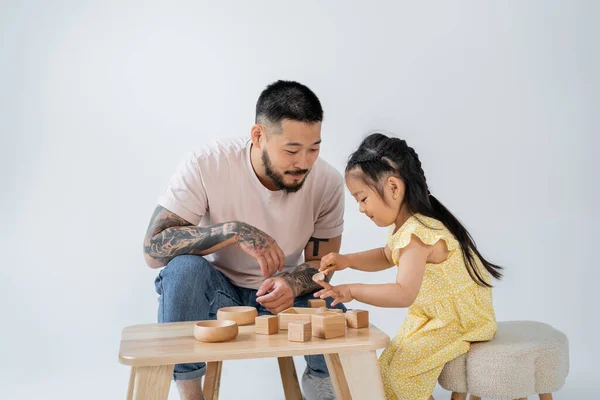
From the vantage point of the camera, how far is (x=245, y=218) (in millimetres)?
2748

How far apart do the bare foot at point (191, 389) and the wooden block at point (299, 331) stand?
2.27 ft

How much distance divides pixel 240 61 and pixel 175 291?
1.99 m

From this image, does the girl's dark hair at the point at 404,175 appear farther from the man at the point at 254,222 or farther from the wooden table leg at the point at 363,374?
the wooden table leg at the point at 363,374

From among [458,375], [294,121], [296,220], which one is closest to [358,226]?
[296,220]

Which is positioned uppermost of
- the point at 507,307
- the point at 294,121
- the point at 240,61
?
the point at 240,61

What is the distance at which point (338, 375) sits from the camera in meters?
2.01

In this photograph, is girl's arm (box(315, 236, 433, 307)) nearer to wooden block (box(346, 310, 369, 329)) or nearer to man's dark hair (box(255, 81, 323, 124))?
wooden block (box(346, 310, 369, 329))

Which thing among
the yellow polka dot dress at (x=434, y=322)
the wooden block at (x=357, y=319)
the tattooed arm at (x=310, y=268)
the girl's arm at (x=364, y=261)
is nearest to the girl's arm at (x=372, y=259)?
the girl's arm at (x=364, y=261)

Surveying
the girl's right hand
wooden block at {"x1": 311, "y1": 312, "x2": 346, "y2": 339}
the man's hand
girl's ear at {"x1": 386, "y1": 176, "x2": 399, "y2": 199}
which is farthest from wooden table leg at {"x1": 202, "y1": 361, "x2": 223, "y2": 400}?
girl's ear at {"x1": 386, "y1": 176, "x2": 399, "y2": 199}

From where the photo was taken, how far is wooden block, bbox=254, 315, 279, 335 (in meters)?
1.96

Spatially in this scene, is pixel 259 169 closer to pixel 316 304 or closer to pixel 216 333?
pixel 316 304

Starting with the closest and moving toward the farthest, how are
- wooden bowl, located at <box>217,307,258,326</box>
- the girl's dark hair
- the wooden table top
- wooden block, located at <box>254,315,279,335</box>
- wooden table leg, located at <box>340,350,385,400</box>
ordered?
1. the wooden table top
2. wooden table leg, located at <box>340,350,385,400</box>
3. wooden block, located at <box>254,315,279,335</box>
4. wooden bowl, located at <box>217,307,258,326</box>
5. the girl's dark hair

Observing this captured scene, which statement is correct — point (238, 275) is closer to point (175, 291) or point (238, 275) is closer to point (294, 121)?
point (175, 291)

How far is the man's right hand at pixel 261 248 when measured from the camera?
95.1 inches
